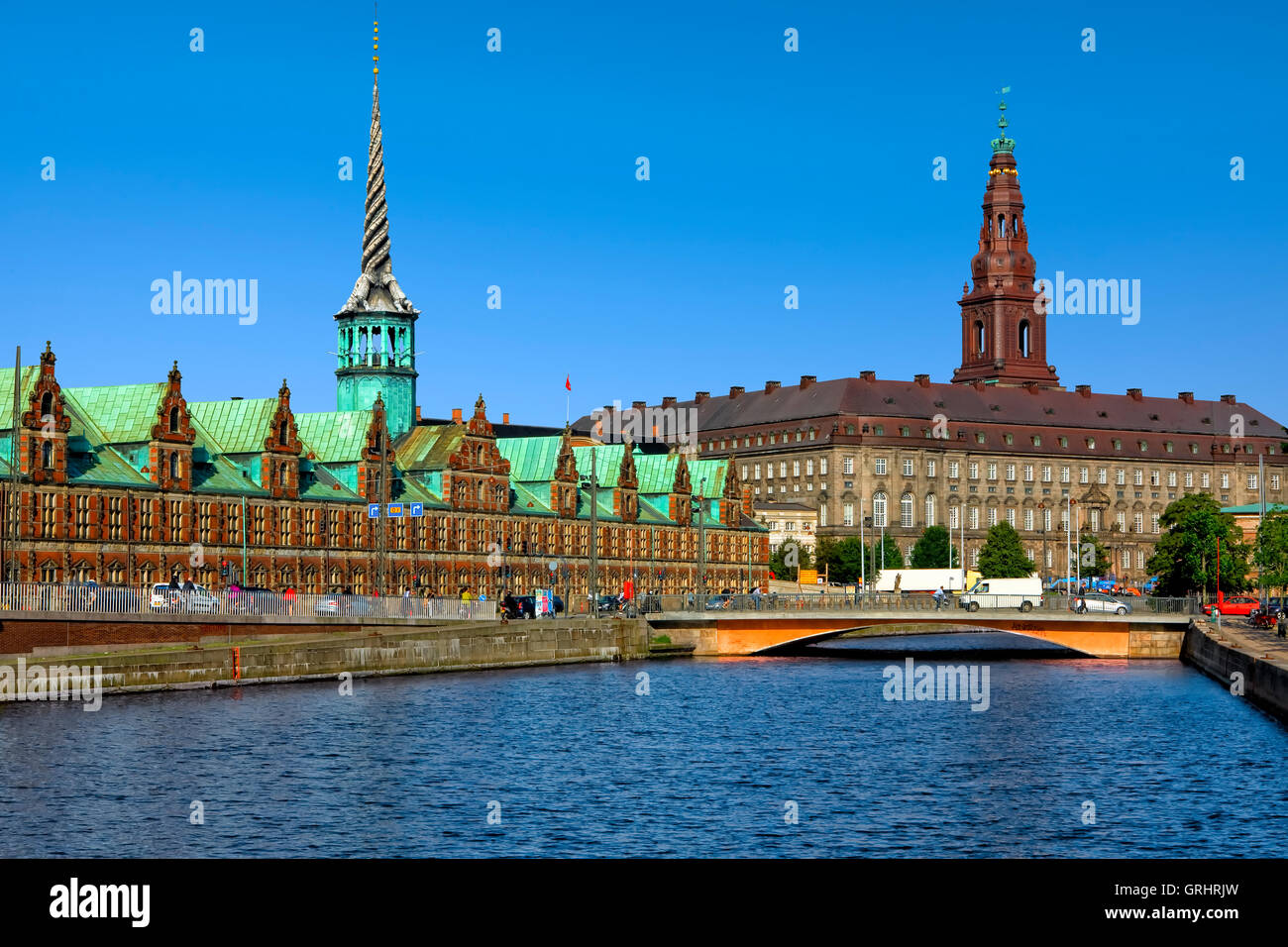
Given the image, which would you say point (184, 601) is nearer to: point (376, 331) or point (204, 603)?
point (204, 603)

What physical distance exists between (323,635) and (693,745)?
27.0 meters

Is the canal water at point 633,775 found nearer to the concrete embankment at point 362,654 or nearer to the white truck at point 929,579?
the concrete embankment at point 362,654

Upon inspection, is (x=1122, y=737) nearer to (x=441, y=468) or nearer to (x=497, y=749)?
(x=497, y=749)

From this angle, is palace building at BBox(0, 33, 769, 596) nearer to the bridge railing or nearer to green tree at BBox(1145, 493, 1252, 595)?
the bridge railing

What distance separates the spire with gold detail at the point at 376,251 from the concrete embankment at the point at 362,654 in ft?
149

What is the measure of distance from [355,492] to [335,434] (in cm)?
730

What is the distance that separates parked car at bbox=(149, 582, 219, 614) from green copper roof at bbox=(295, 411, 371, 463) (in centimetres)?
4832

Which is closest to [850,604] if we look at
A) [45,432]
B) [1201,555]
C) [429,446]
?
[429,446]

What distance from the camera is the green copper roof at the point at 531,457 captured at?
150 meters

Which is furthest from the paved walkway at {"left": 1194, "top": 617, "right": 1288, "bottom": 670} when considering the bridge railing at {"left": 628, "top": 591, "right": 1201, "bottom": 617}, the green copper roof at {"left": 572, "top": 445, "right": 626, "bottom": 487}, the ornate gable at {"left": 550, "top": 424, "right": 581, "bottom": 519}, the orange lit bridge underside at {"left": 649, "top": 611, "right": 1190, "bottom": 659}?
the green copper roof at {"left": 572, "top": 445, "right": 626, "bottom": 487}

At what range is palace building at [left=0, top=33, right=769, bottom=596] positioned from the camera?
324 ft

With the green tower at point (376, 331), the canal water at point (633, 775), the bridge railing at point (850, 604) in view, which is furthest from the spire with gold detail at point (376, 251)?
the canal water at point (633, 775)

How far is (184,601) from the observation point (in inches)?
3054
